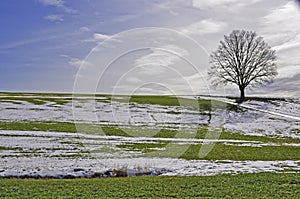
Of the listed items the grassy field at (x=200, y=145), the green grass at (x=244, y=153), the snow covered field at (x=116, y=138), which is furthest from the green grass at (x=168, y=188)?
the grassy field at (x=200, y=145)

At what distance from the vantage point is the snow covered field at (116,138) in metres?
20.9

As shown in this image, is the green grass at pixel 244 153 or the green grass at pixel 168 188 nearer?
the green grass at pixel 168 188

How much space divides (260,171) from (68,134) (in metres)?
23.0

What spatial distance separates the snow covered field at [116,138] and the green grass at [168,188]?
307 cm

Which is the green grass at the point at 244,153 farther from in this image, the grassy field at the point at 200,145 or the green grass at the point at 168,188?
the green grass at the point at 168,188

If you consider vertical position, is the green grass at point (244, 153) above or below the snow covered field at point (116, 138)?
below

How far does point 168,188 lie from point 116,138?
69.8ft

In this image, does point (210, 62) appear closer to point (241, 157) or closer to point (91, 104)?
point (91, 104)

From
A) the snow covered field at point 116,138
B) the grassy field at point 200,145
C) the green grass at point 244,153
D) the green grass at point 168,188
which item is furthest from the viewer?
the grassy field at point 200,145

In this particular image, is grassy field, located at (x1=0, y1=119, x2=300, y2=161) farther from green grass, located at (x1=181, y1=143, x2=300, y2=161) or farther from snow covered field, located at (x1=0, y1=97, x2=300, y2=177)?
snow covered field, located at (x1=0, y1=97, x2=300, y2=177)

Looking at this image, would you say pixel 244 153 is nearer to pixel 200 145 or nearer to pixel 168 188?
pixel 200 145

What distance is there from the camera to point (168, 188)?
14680 millimetres

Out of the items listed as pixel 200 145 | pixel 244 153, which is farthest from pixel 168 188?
pixel 200 145

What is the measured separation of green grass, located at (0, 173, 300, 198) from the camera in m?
13.3
